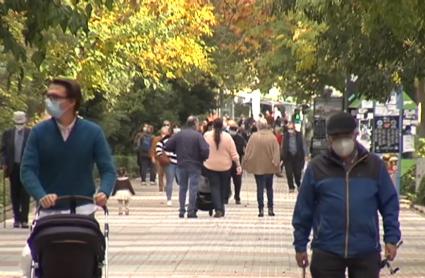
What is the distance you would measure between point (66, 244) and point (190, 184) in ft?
47.2

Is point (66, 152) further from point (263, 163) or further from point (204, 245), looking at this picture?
point (263, 163)

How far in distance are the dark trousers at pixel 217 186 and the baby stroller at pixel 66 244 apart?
1441cm

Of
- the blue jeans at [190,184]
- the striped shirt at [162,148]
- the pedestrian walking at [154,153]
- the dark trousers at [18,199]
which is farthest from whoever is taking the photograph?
the pedestrian walking at [154,153]

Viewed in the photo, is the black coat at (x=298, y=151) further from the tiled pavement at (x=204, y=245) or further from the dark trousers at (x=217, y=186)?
the dark trousers at (x=217, y=186)

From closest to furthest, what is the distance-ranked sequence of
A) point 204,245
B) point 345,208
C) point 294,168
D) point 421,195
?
point 345,208, point 204,245, point 421,195, point 294,168

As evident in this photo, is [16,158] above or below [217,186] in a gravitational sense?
above

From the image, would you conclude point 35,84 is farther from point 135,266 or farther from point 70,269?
point 70,269

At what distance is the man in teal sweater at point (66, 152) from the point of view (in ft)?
30.2

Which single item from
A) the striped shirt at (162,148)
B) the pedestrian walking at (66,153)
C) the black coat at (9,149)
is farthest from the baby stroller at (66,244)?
the striped shirt at (162,148)

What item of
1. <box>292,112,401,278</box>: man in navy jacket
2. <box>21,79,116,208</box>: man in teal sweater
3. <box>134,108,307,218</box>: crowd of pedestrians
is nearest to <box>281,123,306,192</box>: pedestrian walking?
<box>134,108,307,218</box>: crowd of pedestrians

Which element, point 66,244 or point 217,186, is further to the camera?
point 217,186

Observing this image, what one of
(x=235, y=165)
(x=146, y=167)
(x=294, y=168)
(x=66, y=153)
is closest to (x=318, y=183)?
(x=66, y=153)

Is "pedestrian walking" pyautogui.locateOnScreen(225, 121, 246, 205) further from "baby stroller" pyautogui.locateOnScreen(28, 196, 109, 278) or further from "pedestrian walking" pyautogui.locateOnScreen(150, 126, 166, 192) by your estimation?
"baby stroller" pyautogui.locateOnScreen(28, 196, 109, 278)

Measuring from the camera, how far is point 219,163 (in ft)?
76.2
